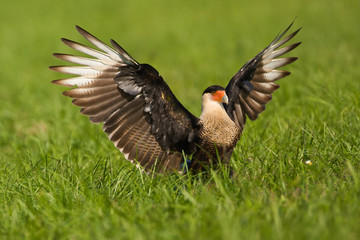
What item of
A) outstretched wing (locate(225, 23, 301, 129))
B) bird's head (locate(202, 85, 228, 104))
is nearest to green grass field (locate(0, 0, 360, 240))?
outstretched wing (locate(225, 23, 301, 129))

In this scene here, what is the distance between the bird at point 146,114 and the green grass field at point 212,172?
0.70 ft

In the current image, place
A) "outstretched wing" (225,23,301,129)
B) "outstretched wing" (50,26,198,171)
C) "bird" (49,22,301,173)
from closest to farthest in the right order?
1. "bird" (49,22,301,173)
2. "outstretched wing" (50,26,198,171)
3. "outstretched wing" (225,23,301,129)

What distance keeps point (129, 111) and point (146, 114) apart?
137 mm

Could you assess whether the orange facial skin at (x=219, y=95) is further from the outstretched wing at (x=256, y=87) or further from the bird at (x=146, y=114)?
the outstretched wing at (x=256, y=87)

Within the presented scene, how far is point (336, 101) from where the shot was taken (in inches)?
208

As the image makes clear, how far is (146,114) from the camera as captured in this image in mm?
4125

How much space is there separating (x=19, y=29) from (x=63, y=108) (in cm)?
775

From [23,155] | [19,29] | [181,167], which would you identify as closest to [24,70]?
[19,29]

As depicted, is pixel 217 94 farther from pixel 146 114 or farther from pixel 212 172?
pixel 212 172

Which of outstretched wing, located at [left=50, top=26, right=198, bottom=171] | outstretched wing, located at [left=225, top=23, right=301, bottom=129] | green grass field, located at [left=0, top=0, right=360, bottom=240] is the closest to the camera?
green grass field, located at [left=0, top=0, right=360, bottom=240]

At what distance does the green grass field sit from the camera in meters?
2.88

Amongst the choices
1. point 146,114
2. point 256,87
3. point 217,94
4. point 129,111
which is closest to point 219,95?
point 217,94

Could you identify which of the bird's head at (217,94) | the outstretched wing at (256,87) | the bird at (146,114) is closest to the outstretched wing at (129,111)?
the bird at (146,114)

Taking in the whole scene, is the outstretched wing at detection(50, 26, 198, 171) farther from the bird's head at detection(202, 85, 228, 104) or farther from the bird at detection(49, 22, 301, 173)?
the bird's head at detection(202, 85, 228, 104)
